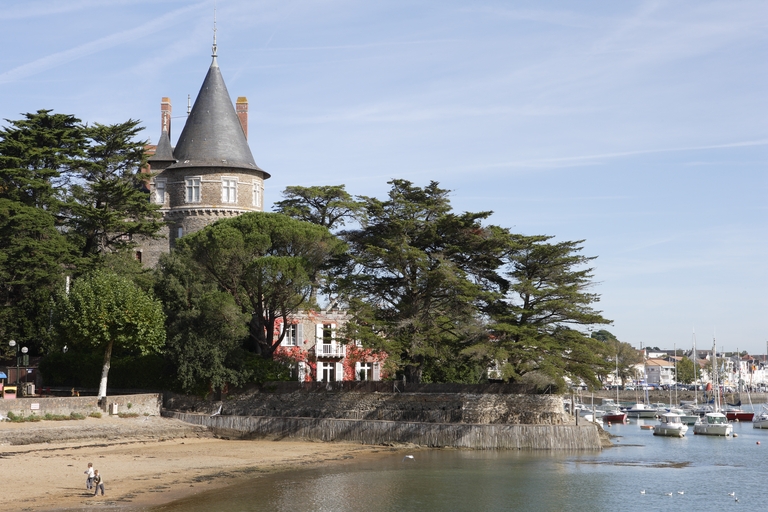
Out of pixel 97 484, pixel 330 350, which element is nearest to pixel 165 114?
pixel 330 350

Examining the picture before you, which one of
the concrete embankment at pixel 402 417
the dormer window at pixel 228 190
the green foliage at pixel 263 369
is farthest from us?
the dormer window at pixel 228 190

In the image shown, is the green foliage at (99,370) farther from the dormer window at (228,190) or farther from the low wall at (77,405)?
the dormer window at (228,190)

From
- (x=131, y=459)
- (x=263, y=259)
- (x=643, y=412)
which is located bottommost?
(x=643, y=412)

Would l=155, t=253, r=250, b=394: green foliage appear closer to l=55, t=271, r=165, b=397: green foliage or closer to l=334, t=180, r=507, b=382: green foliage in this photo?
l=55, t=271, r=165, b=397: green foliage

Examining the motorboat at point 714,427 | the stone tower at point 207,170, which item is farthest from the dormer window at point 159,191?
the motorboat at point 714,427

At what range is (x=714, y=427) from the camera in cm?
5981

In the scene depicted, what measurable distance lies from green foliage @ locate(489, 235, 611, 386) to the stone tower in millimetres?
21103

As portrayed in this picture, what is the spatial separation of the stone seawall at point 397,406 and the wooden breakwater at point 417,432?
3.87ft

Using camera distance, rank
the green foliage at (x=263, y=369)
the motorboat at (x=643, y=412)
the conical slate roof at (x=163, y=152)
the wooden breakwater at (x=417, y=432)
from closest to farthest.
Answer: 1. the wooden breakwater at (x=417, y=432)
2. the green foliage at (x=263, y=369)
3. the conical slate roof at (x=163, y=152)
4. the motorboat at (x=643, y=412)

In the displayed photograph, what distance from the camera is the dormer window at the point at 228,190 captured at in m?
58.3

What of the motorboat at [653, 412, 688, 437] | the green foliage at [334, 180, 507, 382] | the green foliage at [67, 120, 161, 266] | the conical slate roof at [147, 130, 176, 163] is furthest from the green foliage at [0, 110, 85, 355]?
the motorboat at [653, 412, 688, 437]

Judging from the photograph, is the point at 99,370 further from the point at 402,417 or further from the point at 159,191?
the point at 402,417

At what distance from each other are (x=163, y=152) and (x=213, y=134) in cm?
398

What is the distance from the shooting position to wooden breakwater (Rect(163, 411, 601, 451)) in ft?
136
